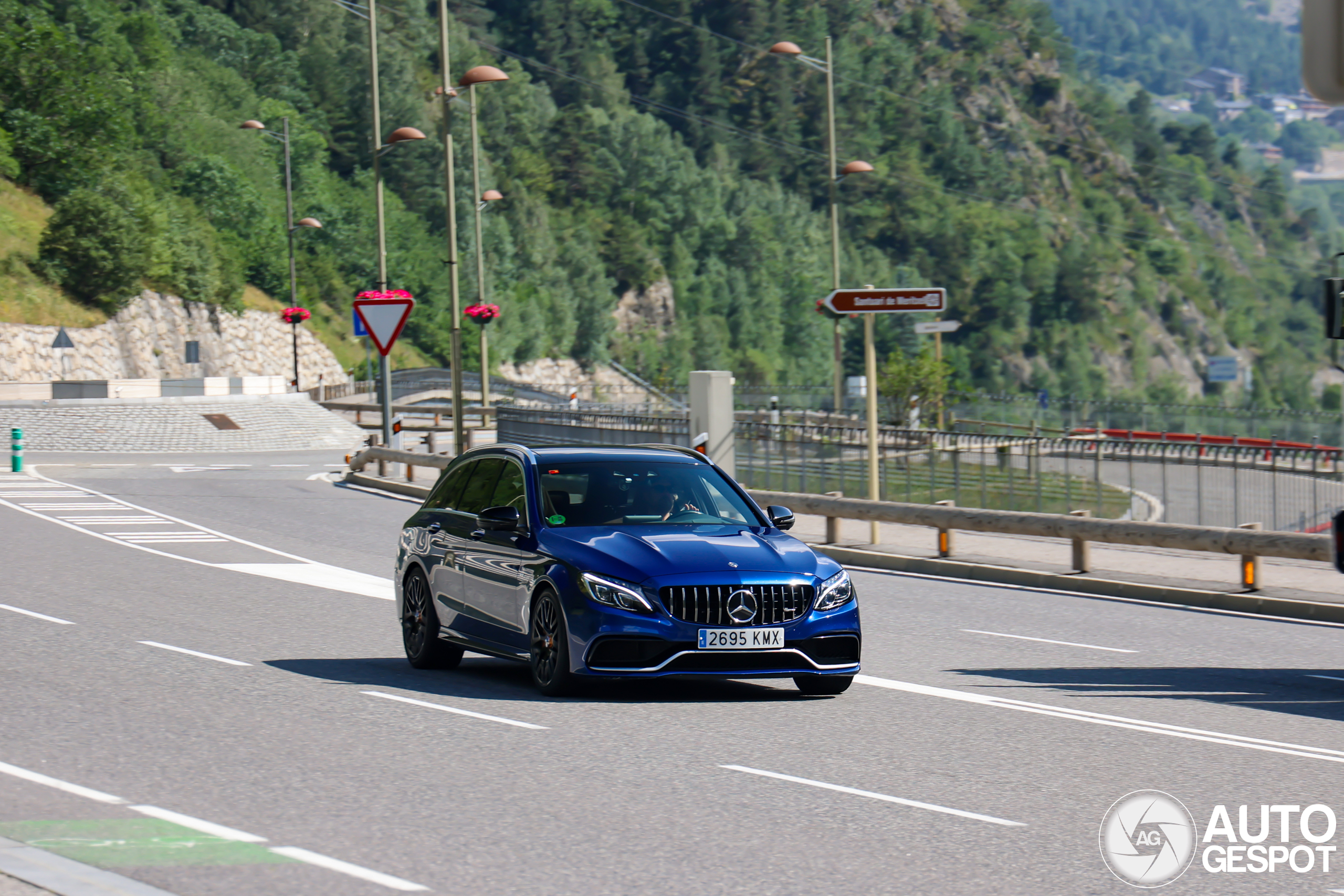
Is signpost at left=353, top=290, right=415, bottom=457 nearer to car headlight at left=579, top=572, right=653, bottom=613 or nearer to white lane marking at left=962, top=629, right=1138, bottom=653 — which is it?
white lane marking at left=962, top=629, right=1138, bottom=653

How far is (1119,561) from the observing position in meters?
19.5

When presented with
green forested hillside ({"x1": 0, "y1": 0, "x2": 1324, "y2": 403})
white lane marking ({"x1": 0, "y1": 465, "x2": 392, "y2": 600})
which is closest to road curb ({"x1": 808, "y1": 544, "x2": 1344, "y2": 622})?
white lane marking ({"x1": 0, "y1": 465, "x2": 392, "y2": 600})

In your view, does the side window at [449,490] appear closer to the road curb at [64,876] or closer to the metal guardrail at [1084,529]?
the road curb at [64,876]

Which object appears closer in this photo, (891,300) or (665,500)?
(665,500)

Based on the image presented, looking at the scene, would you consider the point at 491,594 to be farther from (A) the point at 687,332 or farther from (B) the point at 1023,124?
(B) the point at 1023,124

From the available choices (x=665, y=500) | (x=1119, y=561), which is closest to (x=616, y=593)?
(x=665, y=500)

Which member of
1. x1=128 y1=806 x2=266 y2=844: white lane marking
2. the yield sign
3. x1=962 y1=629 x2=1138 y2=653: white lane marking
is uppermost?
the yield sign

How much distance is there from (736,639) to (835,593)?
0.74 m

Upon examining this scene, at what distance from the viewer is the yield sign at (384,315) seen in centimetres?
2869

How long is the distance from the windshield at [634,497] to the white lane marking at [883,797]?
9.42 ft

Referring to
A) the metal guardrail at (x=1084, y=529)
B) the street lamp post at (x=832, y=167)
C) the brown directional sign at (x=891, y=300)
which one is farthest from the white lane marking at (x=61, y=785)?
the street lamp post at (x=832, y=167)

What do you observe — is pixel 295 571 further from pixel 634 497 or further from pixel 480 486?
pixel 634 497

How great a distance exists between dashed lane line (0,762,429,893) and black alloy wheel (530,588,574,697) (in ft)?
10.1

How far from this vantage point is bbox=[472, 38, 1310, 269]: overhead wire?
155625mm
